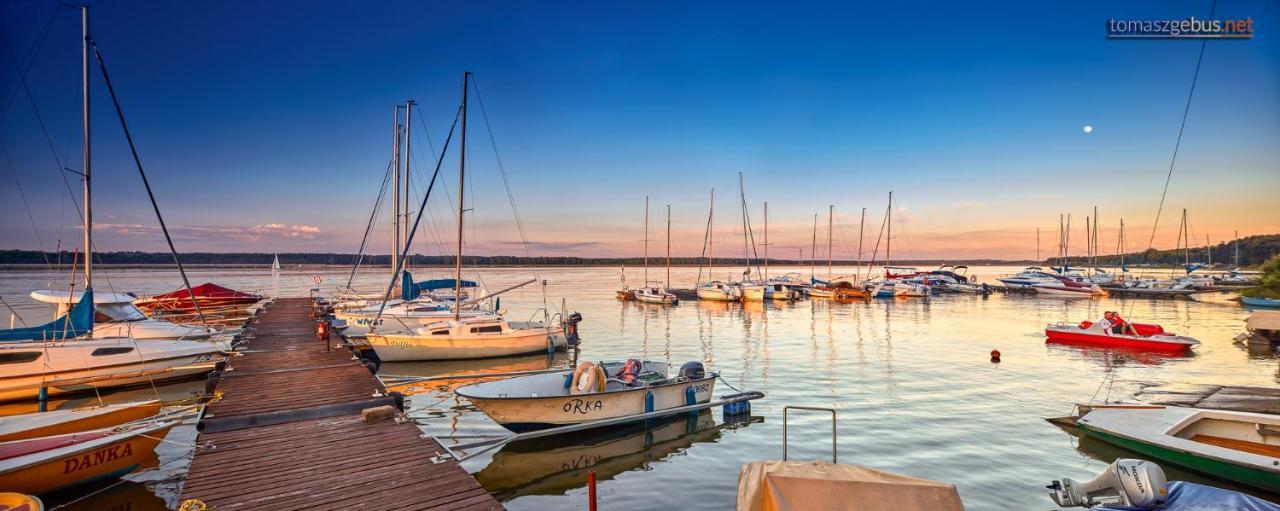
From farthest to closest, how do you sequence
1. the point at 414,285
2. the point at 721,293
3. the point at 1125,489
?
the point at 721,293 < the point at 414,285 < the point at 1125,489

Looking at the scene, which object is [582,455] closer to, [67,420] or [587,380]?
[587,380]

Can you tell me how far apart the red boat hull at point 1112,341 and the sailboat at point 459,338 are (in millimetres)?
27528

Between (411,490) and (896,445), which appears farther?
(896,445)

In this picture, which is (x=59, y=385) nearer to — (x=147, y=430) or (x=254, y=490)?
(x=147, y=430)

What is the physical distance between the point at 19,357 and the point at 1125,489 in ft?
91.1

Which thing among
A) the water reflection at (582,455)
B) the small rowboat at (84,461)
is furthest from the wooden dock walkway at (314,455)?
the water reflection at (582,455)

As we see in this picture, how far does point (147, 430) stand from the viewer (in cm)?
1033

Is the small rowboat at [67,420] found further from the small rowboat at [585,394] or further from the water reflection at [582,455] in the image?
the water reflection at [582,455]

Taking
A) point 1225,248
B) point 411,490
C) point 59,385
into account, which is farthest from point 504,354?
point 1225,248

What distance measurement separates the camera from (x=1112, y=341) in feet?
95.6

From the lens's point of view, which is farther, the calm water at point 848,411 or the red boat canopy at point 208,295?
the red boat canopy at point 208,295

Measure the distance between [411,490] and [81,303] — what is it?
18.6 m

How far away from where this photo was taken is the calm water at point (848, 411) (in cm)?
1186

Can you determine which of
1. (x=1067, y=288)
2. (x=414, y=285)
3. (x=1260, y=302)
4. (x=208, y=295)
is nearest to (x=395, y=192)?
(x=414, y=285)
